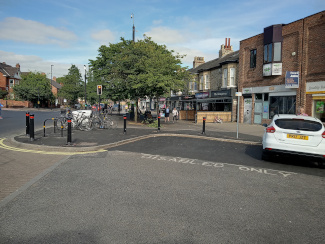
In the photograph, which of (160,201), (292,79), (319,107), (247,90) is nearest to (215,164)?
(160,201)

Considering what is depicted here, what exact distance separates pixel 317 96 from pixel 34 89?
60341 millimetres

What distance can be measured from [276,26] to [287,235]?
810 inches

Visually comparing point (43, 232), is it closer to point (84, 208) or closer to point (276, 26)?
point (84, 208)

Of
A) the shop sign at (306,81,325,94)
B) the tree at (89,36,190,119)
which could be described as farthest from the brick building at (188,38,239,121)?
the shop sign at (306,81,325,94)

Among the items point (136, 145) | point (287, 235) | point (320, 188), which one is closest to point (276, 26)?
point (136, 145)

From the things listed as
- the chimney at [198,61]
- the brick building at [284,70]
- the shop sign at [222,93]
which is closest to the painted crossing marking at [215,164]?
the brick building at [284,70]

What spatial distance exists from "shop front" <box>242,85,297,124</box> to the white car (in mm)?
12895

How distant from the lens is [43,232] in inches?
127

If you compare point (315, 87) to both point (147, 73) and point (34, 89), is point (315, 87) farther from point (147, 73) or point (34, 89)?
point (34, 89)

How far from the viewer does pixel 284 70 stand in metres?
19.9

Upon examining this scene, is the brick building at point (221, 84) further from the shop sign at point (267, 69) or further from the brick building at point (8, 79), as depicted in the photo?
the brick building at point (8, 79)

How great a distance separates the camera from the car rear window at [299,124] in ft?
24.1

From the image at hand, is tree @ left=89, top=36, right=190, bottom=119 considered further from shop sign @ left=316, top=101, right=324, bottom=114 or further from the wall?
the wall

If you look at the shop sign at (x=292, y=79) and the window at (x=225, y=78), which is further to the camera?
the window at (x=225, y=78)
